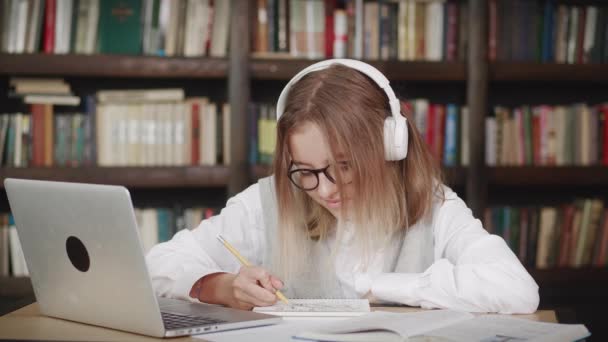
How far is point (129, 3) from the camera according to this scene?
2.63 m

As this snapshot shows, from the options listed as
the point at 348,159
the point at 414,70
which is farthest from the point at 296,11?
the point at 348,159

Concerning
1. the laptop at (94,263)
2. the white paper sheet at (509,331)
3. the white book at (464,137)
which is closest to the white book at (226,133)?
the white book at (464,137)

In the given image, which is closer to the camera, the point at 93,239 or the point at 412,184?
the point at 93,239

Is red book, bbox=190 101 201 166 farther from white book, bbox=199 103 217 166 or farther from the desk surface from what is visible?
the desk surface

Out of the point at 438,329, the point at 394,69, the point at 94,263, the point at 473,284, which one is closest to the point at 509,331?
the point at 438,329

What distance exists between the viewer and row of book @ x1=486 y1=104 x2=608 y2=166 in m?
2.80

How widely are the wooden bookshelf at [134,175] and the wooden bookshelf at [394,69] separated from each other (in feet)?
1.19

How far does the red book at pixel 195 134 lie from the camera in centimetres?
265

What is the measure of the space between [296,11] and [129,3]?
1.89ft

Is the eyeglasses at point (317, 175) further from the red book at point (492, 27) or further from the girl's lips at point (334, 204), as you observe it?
the red book at point (492, 27)

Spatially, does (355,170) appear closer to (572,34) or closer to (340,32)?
(340,32)

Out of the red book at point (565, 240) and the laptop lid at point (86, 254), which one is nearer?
the laptop lid at point (86, 254)

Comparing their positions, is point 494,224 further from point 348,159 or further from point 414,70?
point 348,159

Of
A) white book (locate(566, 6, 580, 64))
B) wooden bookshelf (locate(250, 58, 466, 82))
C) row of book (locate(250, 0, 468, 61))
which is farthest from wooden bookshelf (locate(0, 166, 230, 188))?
white book (locate(566, 6, 580, 64))
